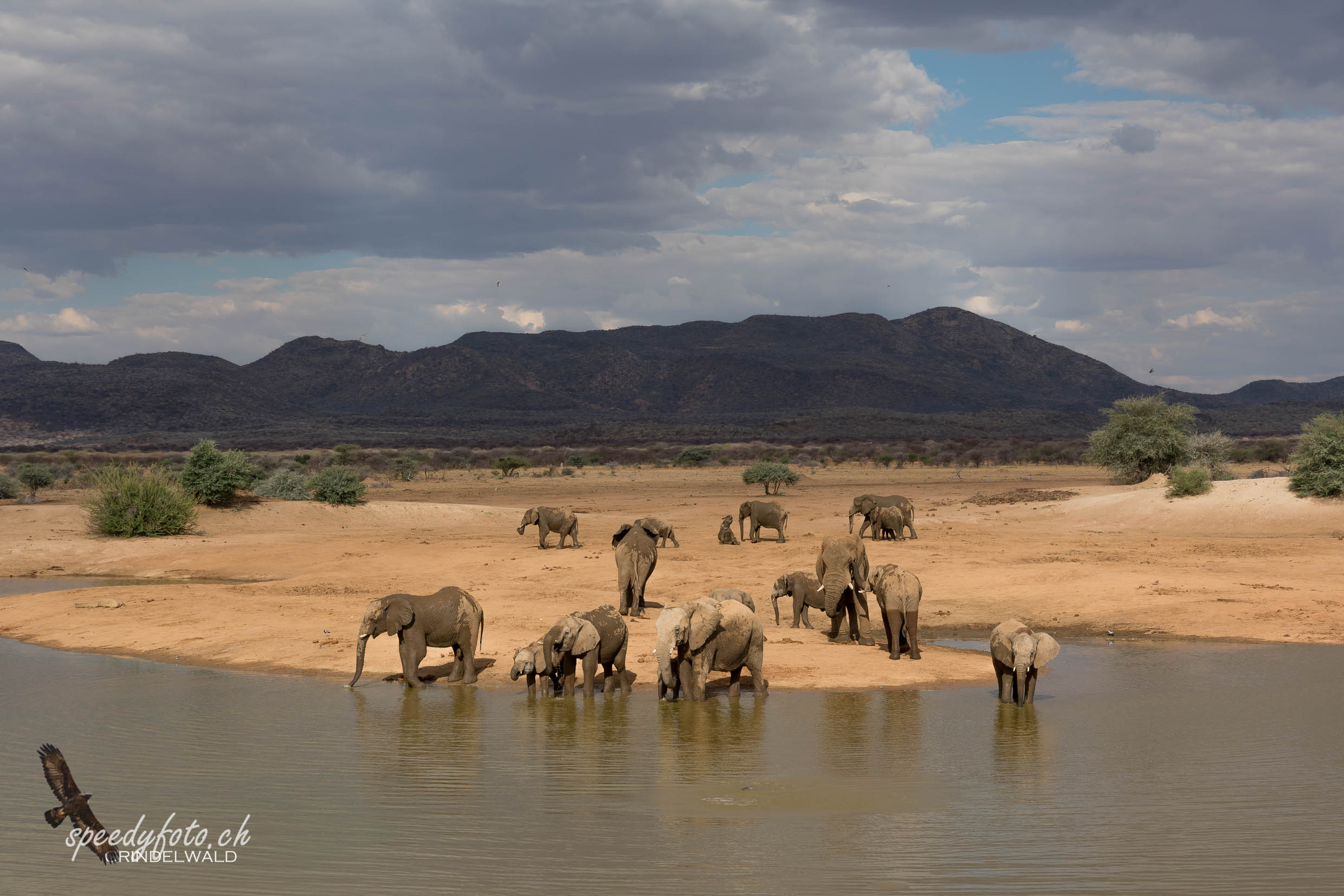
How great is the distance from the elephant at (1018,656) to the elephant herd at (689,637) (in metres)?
0.01

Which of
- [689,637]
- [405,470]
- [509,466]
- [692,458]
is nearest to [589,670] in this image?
[689,637]

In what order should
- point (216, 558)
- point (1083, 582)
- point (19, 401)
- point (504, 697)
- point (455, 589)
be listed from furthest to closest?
point (19, 401), point (216, 558), point (1083, 582), point (455, 589), point (504, 697)

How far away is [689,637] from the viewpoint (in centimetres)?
1272

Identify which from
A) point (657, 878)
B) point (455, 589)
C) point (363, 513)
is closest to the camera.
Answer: point (657, 878)

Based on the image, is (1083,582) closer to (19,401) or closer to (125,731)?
(125,731)

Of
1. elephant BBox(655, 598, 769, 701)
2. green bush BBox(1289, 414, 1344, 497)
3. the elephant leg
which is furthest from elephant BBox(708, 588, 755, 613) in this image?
green bush BBox(1289, 414, 1344, 497)

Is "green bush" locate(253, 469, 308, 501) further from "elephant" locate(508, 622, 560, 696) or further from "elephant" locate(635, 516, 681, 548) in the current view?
"elephant" locate(508, 622, 560, 696)

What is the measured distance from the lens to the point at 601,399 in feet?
622

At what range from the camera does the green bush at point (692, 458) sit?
73.8m

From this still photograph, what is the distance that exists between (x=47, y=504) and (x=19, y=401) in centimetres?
10937

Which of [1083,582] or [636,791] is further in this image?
[1083,582]

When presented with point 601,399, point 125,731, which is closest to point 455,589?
point 125,731

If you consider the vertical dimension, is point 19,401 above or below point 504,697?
above

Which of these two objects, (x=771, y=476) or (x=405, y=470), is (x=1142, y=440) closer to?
(x=771, y=476)
